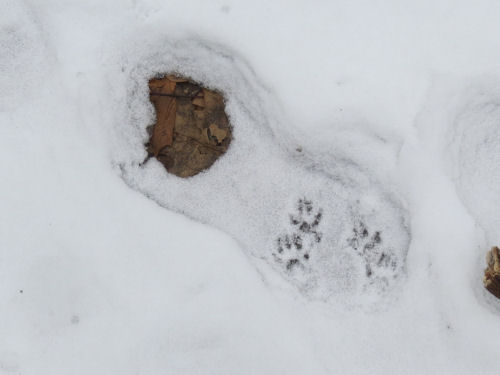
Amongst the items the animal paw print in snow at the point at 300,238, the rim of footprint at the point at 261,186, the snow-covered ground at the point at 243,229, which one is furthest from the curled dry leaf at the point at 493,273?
the animal paw print in snow at the point at 300,238

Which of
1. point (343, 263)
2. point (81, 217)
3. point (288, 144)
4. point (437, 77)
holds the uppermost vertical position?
point (437, 77)

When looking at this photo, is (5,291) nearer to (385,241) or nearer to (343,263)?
(343,263)

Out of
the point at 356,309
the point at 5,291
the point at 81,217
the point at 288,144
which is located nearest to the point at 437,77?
the point at 288,144

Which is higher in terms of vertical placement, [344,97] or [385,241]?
[344,97]

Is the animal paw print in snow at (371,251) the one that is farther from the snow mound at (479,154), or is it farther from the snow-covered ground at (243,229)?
the snow mound at (479,154)

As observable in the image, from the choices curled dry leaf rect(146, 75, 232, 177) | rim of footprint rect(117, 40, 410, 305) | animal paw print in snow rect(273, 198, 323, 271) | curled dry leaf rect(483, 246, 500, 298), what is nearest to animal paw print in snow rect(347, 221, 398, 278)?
rim of footprint rect(117, 40, 410, 305)

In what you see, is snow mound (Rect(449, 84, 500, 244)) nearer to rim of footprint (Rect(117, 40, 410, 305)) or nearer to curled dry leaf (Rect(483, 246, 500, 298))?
curled dry leaf (Rect(483, 246, 500, 298))
